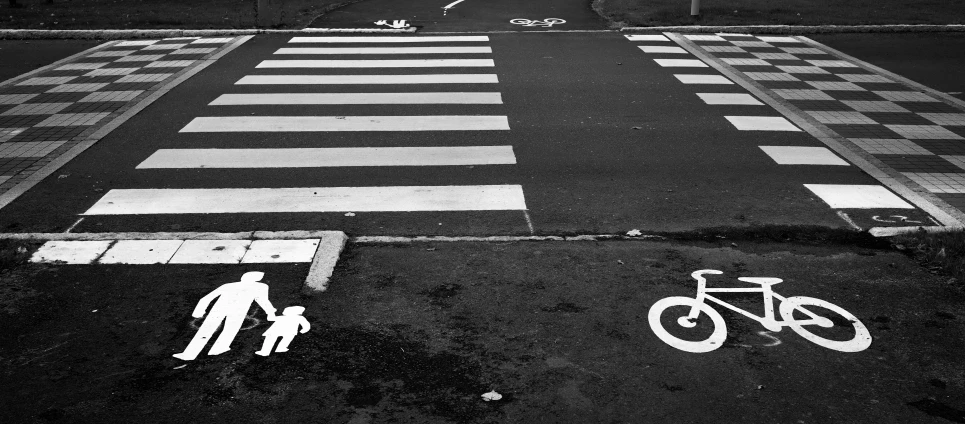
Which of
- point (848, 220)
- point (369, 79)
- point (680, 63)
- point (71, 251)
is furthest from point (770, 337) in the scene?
point (680, 63)

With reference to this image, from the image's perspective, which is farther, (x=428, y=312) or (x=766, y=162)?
(x=766, y=162)

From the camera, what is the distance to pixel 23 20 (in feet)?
64.1

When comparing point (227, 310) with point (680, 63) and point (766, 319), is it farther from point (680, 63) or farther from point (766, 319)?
point (680, 63)

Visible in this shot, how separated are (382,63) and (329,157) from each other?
5.66 metres

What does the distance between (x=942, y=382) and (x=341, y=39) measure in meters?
14.4

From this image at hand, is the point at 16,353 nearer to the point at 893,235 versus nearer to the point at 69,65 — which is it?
the point at 893,235

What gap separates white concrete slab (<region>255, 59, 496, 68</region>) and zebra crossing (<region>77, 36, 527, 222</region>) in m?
0.02

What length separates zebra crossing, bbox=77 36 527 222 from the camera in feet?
27.8

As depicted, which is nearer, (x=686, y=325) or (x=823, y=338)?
→ (x=823, y=338)

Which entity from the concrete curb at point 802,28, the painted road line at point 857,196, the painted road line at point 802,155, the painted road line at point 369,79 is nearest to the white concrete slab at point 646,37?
the concrete curb at point 802,28

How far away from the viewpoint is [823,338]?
568 centimetres

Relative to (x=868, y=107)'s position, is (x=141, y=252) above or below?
below

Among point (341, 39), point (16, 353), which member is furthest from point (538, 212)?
point (341, 39)

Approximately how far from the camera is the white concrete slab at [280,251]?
6.95 metres
